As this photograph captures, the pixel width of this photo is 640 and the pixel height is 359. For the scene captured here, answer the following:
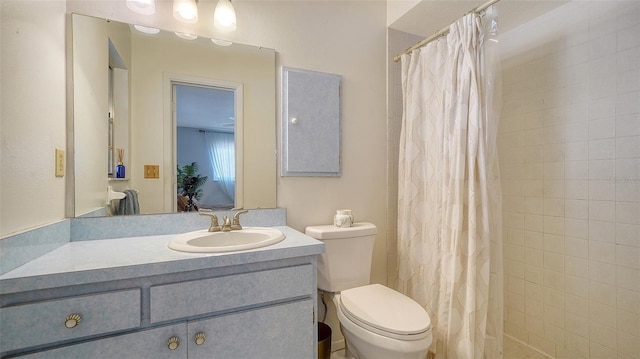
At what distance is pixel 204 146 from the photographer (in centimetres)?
148

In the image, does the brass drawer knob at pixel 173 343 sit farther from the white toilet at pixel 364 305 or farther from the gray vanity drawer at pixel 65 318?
the white toilet at pixel 364 305

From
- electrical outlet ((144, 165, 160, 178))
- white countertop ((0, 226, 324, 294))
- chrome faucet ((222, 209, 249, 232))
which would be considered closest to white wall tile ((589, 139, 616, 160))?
white countertop ((0, 226, 324, 294))

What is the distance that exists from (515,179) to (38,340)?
2.56m

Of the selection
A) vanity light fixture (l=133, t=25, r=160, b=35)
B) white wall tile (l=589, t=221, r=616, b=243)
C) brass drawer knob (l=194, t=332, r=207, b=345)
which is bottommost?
brass drawer knob (l=194, t=332, r=207, b=345)

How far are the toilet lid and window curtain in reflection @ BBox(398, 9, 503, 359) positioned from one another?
0.25m

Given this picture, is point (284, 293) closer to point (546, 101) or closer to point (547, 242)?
point (547, 242)

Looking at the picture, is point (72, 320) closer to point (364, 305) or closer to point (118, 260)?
point (118, 260)

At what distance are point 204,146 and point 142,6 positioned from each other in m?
0.72

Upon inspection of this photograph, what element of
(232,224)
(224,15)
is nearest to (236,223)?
(232,224)

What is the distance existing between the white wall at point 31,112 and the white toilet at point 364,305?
115cm

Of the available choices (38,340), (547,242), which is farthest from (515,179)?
(38,340)

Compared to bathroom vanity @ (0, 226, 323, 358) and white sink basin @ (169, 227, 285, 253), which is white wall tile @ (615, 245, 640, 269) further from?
white sink basin @ (169, 227, 285, 253)

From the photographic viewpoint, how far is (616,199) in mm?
1508

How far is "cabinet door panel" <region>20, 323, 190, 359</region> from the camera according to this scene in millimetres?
810
